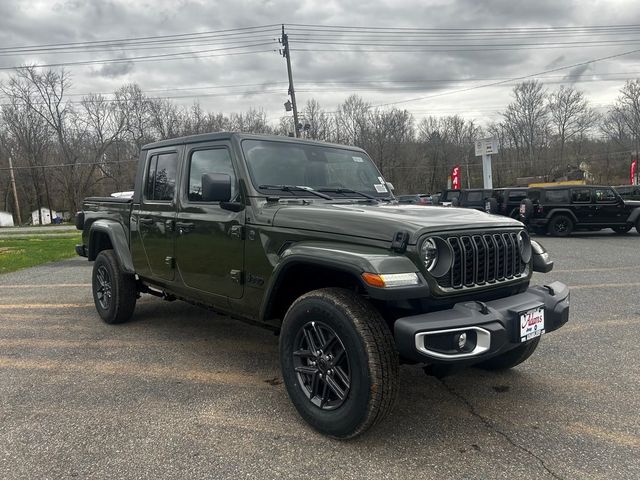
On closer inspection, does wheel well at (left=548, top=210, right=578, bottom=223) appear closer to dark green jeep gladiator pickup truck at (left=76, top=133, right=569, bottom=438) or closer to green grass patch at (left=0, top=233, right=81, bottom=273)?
dark green jeep gladiator pickup truck at (left=76, top=133, right=569, bottom=438)

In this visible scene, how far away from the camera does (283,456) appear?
2740 millimetres

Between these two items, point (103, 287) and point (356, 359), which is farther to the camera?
point (103, 287)

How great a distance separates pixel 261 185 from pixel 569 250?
1102cm

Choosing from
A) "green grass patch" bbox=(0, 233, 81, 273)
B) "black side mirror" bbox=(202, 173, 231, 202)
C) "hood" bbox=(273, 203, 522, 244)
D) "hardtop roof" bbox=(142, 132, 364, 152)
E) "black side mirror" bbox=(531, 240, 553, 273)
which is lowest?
"green grass patch" bbox=(0, 233, 81, 273)

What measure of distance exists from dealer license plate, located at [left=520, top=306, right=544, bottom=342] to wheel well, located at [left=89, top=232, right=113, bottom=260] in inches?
181

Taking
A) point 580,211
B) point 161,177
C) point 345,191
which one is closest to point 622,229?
point 580,211

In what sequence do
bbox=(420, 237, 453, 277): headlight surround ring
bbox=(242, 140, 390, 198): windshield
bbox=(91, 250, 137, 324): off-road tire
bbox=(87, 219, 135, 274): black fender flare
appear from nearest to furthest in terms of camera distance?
bbox=(420, 237, 453, 277): headlight surround ring, bbox=(242, 140, 390, 198): windshield, bbox=(87, 219, 135, 274): black fender flare, bbox=(91, 250, 137, 324): off-road tire

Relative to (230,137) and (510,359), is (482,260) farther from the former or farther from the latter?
(230,137)

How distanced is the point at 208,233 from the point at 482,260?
2.09 m

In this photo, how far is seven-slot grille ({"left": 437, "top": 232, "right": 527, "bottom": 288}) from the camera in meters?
2.86

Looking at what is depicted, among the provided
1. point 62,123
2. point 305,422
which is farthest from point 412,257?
point 62,123

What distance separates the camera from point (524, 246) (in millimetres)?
3496

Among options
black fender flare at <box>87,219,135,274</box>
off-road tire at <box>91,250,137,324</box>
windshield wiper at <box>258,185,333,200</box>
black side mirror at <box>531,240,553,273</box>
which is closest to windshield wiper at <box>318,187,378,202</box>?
windshield wiper at <box>258,185,333,200</box>

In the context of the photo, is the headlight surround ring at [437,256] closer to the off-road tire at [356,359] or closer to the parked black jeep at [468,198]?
the off-road tire at [356,359]
